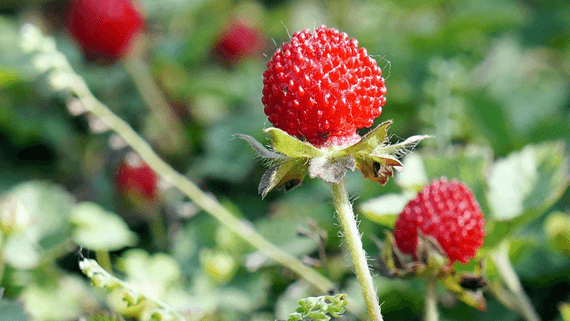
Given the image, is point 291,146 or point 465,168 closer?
point 291,146

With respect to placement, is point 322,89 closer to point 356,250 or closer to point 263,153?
point 263,153

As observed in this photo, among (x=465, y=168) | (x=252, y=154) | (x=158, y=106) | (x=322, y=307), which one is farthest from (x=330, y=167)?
(x=158, y=106)

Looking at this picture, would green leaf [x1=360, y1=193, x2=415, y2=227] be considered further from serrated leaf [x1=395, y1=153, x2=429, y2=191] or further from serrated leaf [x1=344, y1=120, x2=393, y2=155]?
serrated leaf [x1=344, y1=120, x2=393, y2=155]

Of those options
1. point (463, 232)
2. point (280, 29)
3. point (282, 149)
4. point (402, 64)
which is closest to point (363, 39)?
point (402, 64)

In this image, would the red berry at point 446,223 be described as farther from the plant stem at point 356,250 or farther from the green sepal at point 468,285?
the plant stem at point 356,250

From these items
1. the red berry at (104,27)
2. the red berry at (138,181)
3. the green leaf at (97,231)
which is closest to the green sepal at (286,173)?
the green leaf at (97,231)

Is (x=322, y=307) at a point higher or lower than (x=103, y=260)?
lower

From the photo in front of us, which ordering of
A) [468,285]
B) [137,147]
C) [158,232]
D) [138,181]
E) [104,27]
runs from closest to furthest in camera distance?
[468,285] < [137,147] < [158,232] < [138,181] < [104,27]

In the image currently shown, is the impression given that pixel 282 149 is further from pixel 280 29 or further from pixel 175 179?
pixel 280 29
